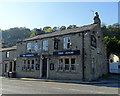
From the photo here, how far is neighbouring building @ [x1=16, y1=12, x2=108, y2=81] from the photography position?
22578 millimetres

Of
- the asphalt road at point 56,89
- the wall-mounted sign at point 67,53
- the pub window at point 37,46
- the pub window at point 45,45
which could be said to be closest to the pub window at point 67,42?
the wall-mounted sign at point 67,53

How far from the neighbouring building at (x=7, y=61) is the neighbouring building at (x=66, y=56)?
3113 mm

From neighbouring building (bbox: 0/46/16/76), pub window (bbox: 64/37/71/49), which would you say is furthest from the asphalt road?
neighbouring building (bbox: 0/46/16/76)

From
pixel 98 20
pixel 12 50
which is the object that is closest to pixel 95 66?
pixel 98 20

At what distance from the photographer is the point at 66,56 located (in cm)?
2402

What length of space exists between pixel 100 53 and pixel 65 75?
753 cm

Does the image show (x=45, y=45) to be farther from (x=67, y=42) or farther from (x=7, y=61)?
(x=7, y=61)

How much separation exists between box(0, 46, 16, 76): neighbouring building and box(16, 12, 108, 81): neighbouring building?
3.11 meters

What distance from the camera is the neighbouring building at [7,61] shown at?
33812 millimetres

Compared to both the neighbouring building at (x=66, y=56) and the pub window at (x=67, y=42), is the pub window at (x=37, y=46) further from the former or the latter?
the pub window at (x=67, y=42)

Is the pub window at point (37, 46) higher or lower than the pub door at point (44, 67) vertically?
higher

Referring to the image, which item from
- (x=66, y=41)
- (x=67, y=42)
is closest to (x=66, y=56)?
(x=67, y=42)

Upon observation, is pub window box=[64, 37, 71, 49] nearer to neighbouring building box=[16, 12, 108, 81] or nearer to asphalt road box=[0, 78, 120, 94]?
neighbouring building box=[16, 12, 108, 81]

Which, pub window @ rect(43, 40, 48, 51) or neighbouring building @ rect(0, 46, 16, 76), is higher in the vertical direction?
pub window @ rect(43, 40, 48, 51)
